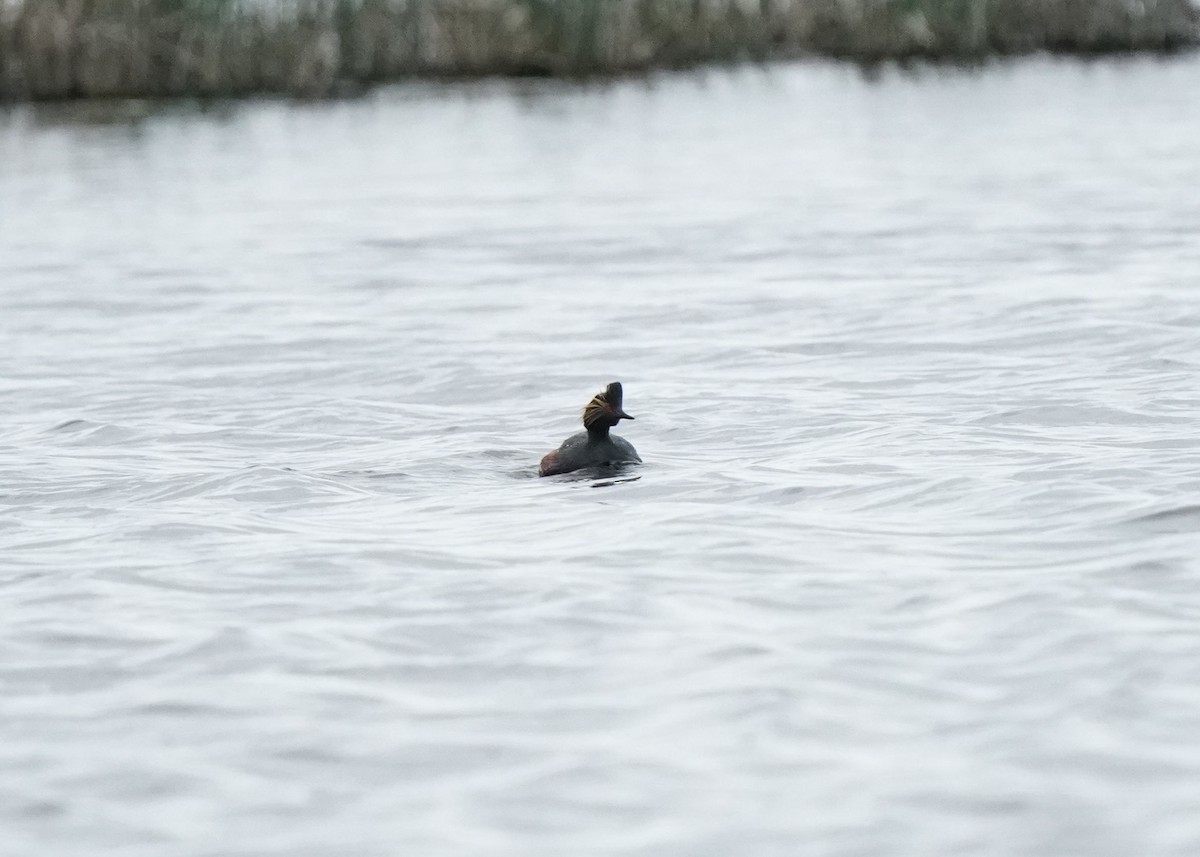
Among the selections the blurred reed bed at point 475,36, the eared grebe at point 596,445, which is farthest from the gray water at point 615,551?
the blurred reed bed at point 475,36

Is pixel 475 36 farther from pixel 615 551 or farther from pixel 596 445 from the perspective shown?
pixel 615 551

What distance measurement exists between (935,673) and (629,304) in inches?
462

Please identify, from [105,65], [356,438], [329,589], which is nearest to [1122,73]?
[105,65]

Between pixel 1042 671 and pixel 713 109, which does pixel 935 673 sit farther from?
pixel 713 109

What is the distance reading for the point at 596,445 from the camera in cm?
1077

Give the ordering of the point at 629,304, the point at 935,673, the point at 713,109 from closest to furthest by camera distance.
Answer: the point at 935,673 → the point at 629,304 → the point at 713,109

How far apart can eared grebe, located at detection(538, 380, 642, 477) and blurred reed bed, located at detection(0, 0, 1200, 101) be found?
3725cm

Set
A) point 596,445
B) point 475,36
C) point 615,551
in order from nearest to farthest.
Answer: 1. point 615,551
2. point 596,445
3. point 475,36

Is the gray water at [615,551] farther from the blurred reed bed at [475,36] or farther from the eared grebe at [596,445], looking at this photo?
the blurred reed bed at [475,36]

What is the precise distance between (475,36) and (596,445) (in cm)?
4451

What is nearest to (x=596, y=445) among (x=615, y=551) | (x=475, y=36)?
(x=615, y=551)

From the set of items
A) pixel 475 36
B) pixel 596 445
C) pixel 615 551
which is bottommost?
pixel 615 551

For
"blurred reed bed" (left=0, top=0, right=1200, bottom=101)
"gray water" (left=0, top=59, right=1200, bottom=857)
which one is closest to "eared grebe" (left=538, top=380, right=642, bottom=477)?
"gray water" (left=0, top=59, right=1200, bottom=857)

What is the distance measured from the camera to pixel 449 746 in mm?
6648
